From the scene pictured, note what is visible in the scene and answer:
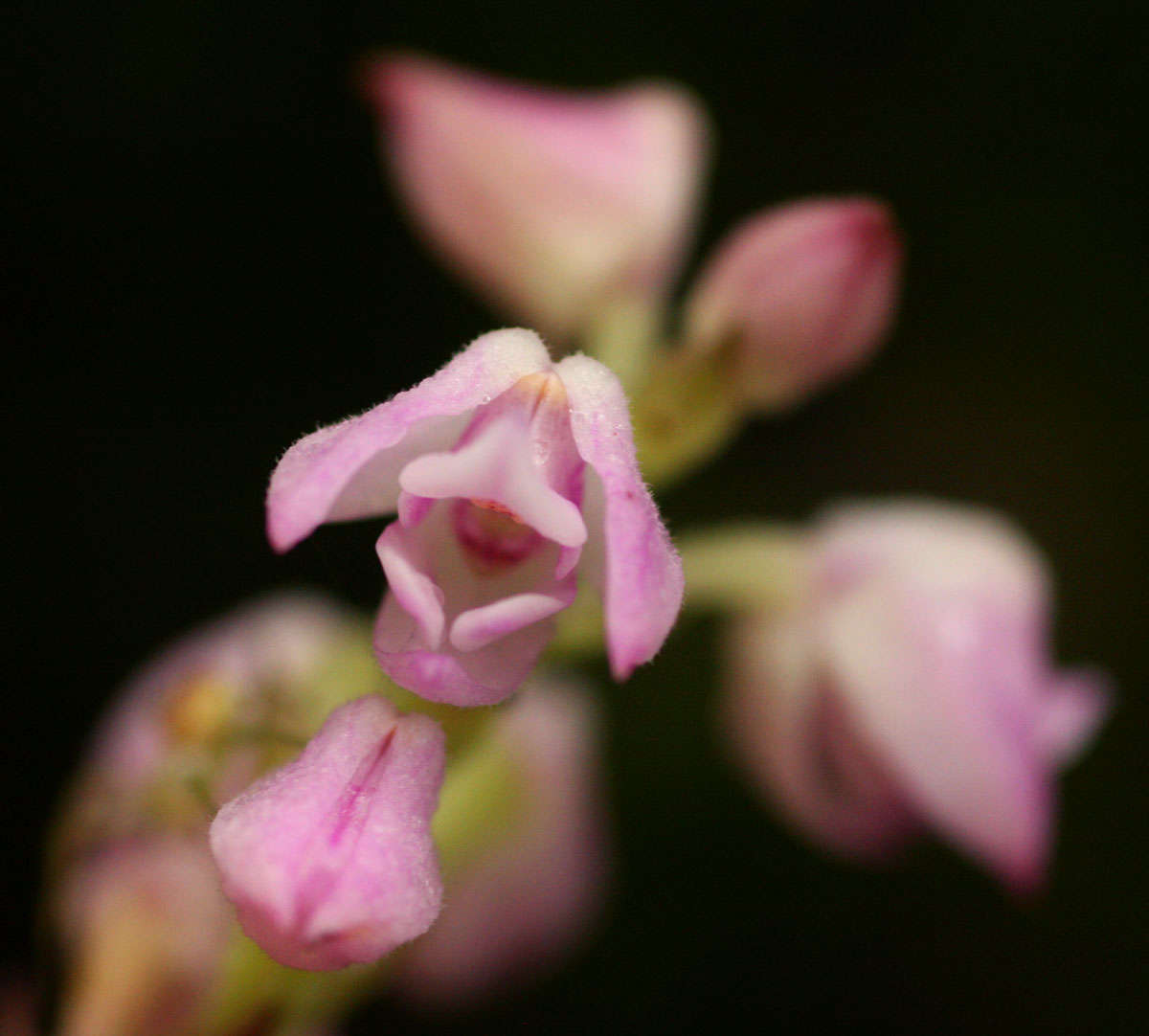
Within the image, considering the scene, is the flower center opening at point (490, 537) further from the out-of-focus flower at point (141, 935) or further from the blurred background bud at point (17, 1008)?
the blurred background bud at point (17, 1008)

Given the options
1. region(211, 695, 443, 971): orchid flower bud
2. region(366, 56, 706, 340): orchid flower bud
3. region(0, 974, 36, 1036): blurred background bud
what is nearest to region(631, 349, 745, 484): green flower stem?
region(366, 56, 706, 340): orchid flower bud

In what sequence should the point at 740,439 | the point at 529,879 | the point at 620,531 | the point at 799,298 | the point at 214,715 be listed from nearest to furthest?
the point at 620,531, the point at 799,298, the point at 214,715, the point at 529,879, the point at 740,439

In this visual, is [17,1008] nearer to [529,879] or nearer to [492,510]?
[529,879]

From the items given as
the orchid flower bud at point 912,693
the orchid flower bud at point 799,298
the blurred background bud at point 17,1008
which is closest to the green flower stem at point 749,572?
the orchid flower bud at point 912,693

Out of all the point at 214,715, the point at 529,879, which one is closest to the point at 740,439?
the point at 529,879

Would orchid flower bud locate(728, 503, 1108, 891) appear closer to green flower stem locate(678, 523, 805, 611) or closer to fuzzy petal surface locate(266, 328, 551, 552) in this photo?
green flower stem locate(678, 523, 805, 611)
